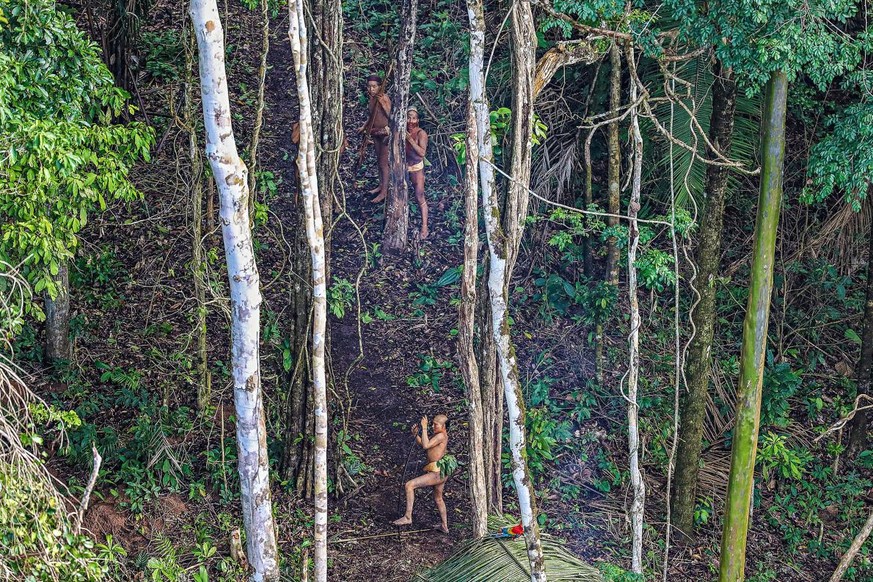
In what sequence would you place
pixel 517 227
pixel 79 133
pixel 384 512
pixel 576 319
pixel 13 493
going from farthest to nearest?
1. pixel 576 319
2. pixel 384 512
3. pixel 517 227
4. pixel 79 133
5. pixel 13 493

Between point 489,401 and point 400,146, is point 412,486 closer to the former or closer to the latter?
point 489,401

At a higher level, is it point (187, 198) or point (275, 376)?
point (187, 198)

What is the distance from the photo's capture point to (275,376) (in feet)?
31.5

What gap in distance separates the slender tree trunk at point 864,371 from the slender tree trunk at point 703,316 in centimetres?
184

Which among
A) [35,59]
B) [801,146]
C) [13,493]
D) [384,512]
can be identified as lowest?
[384,512]

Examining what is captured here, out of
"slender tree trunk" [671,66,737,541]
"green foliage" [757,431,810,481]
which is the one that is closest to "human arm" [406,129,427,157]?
"slender tree trunk" [671,66,737,541]

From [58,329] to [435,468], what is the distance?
13.9ft

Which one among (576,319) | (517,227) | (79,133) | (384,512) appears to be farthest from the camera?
(576,319)

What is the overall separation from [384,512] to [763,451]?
3.83m

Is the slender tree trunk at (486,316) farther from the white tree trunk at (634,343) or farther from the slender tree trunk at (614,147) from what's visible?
the slender tree trunk at (614,147)

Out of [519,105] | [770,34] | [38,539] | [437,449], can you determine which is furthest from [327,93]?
[38,539]

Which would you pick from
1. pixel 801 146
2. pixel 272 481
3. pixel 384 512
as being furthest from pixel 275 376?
pixel 801 146

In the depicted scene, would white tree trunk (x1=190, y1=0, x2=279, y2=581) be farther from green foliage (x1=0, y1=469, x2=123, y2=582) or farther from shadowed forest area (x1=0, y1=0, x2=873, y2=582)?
green foliage (x1=0, y1=469, x2=123, y2=582)

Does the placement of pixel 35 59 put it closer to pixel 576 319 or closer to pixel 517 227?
pixel 517 227
